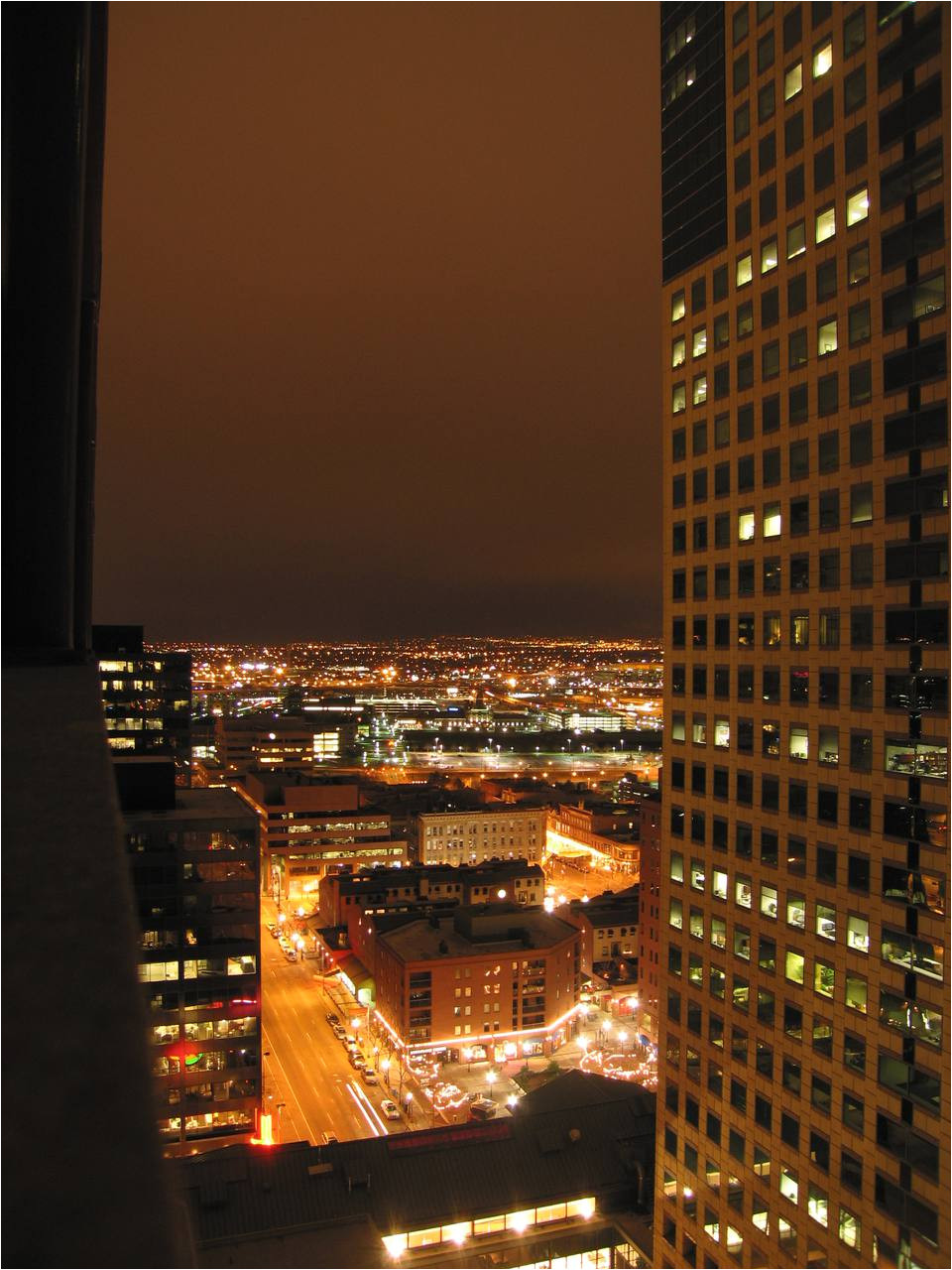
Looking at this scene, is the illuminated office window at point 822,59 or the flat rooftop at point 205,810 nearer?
the illuminated office window at point 822,59

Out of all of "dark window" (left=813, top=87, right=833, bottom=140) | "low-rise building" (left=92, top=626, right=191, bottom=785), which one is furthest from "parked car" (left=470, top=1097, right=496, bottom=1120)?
"dark window" (left=813, top=87, right=833, bottom=140)

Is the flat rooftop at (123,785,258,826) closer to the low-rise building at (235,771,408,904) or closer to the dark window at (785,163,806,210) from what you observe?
the dark window at (785,163,806,210)

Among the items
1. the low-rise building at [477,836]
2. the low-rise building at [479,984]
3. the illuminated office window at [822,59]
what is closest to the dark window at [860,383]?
the illuminated office window at [822,59]

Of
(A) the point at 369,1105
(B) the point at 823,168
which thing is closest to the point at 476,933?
(A) the point at 369,1105

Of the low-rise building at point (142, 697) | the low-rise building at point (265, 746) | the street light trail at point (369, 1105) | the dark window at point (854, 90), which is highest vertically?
the dark window at point (854, 90)

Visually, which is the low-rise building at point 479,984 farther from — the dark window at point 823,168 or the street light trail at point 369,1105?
the dark window at point 823,168

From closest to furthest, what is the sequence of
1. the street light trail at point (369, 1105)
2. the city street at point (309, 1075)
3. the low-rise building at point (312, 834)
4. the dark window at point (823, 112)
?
the dark window at point (823, 112), the city street at point (309, 1075), the street light trail at point (369, 1105), the low-rise building at point (312, 834)

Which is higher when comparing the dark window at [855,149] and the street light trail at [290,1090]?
the dark window at [855,149]

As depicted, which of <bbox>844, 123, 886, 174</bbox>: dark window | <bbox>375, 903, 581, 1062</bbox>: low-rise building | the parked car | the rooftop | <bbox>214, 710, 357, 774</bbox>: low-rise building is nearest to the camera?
<bbox>844, 123, 886, 174</bbox>: dark window
